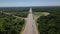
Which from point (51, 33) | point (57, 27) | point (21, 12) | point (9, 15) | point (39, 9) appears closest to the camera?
point (51, 33)

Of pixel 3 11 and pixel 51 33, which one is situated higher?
pixel 3 11

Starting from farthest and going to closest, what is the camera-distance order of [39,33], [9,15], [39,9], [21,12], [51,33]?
[39,9], [21,12], [9,15], [39,33], [51,33]

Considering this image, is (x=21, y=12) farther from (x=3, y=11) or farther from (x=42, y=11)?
(x=42, y=11)

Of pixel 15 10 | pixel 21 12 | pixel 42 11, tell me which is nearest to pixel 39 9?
pixel 42 11

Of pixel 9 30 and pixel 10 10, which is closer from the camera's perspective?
pixel 9 30

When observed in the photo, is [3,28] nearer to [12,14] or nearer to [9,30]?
[9,30]

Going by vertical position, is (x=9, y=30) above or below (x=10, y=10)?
below

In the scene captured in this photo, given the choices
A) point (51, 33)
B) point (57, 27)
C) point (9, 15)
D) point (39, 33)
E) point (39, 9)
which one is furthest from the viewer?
point (39, 9)

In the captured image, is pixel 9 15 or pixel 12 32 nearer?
pixel 12 32

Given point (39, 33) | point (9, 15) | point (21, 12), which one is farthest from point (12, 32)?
point (21, 12)
